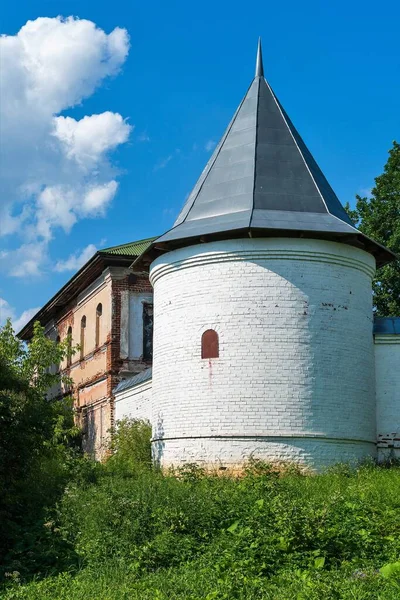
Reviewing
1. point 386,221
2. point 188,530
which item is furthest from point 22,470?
point 386,221

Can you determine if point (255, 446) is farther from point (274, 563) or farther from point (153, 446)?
point (274, 563)

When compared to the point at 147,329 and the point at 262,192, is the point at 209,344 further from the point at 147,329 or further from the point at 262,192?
the point at 147,329

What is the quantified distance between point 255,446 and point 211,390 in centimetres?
133

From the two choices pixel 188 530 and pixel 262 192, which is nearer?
pixel 188 530

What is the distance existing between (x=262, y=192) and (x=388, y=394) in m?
4.72

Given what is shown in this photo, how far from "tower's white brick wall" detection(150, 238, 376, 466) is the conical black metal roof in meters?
0.33

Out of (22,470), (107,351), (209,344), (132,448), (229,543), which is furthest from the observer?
(107,351)

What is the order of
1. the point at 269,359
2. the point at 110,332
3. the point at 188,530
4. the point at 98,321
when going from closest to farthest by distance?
the point at 188,530 → the point at 269,359 → the point at 110,332 → the point at 98,321

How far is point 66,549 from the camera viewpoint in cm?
1091

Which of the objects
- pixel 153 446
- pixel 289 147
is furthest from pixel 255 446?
pixel 289 147

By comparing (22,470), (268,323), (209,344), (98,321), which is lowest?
(22,470)

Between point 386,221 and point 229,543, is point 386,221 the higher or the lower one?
the higher one

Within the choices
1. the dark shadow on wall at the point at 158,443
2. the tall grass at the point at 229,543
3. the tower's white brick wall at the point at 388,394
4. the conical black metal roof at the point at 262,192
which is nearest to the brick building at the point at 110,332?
the dark shadow on wall at the point at 158,443

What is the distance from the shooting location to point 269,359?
49.8 feet
